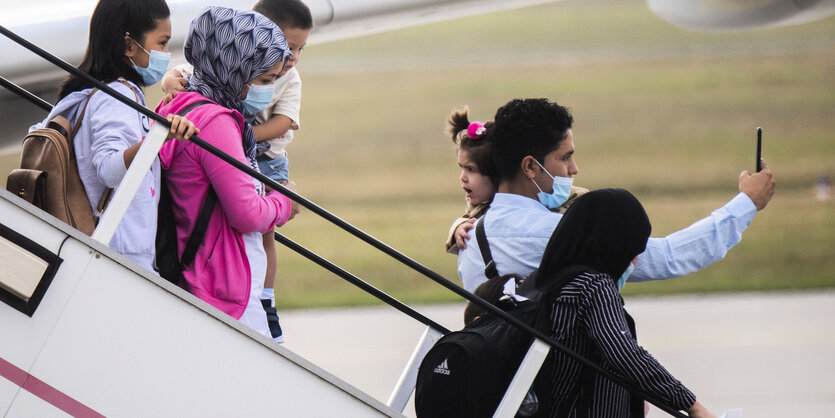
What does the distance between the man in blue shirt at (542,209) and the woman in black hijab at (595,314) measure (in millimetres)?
271

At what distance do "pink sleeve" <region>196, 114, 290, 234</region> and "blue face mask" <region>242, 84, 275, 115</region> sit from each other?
15 centimetres

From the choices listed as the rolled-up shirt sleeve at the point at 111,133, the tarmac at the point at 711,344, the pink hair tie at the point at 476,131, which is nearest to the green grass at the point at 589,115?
the tarmac at the point at 711,344

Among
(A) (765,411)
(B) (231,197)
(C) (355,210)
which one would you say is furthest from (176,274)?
(C) (355,210)

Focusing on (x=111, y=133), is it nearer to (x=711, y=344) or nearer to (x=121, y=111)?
(x=121, y=111)

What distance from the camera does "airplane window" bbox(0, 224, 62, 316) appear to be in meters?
1.62

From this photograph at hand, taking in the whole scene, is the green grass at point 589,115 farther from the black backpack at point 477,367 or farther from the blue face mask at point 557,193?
the black backpack at point 477,367

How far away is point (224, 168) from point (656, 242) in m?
1.00

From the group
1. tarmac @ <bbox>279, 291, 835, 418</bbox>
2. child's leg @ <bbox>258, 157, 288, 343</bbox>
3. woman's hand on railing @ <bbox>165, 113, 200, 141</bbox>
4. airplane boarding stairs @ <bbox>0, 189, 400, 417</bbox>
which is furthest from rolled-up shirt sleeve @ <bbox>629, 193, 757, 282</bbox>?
tarmac @ <bbox>279, 291, 835, 418</bbox>

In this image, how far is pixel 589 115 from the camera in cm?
1466

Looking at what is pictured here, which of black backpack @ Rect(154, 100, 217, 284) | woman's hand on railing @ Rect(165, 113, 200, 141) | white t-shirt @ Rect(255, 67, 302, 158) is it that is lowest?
black backpack @ Rect(154, 100, 217, 284)

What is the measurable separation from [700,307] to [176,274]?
6.50m

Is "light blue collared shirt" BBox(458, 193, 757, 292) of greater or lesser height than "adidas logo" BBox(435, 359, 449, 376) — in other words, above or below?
above

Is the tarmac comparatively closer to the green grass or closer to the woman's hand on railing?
the green grass

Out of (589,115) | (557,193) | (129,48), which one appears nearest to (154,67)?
(129,48)
